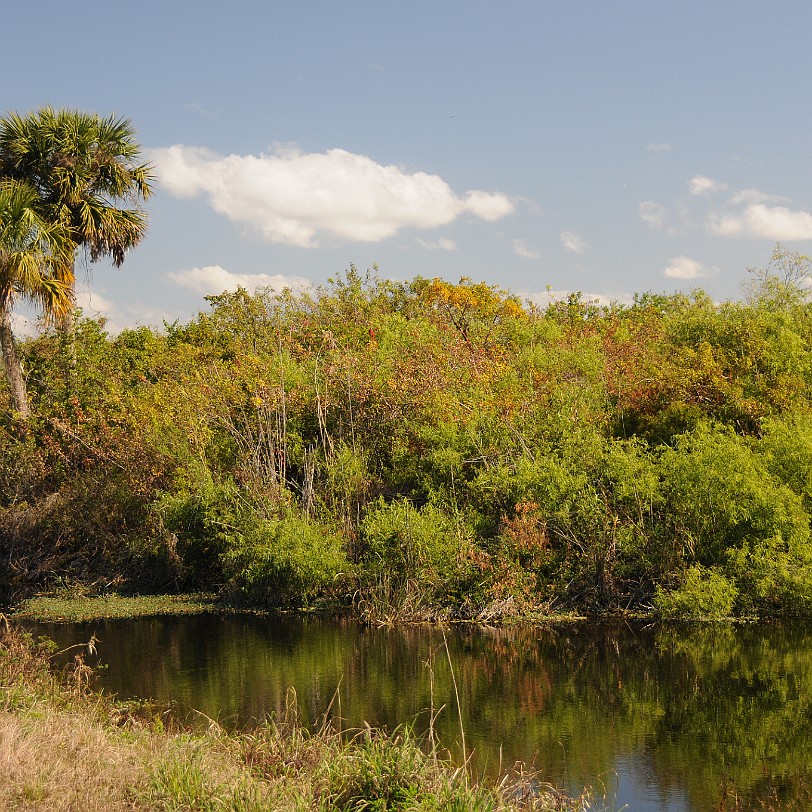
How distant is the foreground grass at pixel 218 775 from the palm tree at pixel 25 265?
1255 cm

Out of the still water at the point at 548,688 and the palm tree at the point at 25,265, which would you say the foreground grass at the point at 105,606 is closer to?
the still water at the point at 548,688

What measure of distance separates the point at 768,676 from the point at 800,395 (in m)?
7.07

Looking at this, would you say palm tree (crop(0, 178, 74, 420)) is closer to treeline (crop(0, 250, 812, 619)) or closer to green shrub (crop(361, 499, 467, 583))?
treeline (crop(0, 250, 812, 619))

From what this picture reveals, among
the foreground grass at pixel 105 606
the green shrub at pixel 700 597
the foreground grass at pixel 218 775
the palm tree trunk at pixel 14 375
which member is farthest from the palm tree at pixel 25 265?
the green shrub at pixel 700 597

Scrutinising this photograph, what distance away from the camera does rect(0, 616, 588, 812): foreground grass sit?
7.17 meters

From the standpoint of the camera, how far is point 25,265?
19.6m

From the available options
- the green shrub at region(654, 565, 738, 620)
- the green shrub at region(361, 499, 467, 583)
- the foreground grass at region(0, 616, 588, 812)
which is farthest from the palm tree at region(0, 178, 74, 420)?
the green shrub at region(654, 565, 738, 620)

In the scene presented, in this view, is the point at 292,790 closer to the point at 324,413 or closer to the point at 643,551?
the point at 643,551

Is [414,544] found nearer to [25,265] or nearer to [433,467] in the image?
[433,467]

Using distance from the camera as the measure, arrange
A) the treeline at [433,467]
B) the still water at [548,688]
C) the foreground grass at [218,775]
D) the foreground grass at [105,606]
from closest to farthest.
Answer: the foreground grass at [218,775], the still water at [548,688], the treeline at [433,467], the foreground grass at [105,606]

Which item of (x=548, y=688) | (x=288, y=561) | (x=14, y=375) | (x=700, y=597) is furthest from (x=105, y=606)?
(x=700, y=597)

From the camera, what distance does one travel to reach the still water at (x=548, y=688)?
10.1 m

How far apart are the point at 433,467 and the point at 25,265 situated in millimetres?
9212

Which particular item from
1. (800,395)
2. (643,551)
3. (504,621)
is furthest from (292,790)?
(800,395)
